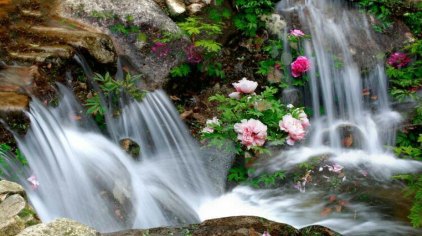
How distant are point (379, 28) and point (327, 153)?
3045 millimetres

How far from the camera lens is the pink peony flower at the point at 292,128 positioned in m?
3.85

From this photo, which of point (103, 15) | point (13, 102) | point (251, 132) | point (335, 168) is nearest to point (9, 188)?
point (13, 102)

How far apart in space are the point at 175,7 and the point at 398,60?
393cm

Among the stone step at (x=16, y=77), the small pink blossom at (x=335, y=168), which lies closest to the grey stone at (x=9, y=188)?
the stone step at (x=16, y=77)

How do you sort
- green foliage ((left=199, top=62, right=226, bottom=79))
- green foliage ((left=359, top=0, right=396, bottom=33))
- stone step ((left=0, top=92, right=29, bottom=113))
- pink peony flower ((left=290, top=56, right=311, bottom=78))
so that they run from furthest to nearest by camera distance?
green foliage ((left=359, top=0, right=396, bottom=33))
pink peony flower ((left=290, top=56, right=311, bottom=78))
green foliage ((left=199, top=62, right=226, bottom=79))
stone step ((left=0, top=92, right=29, bottom=113))

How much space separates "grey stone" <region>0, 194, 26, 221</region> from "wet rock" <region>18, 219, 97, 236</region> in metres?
0.32

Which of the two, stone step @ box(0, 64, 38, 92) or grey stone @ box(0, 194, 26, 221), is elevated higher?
stone step @ box(0, 64, 38, 92)

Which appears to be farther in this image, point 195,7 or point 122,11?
point 195,7

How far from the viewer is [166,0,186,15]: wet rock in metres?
6.78

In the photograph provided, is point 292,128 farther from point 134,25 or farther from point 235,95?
point 134,25

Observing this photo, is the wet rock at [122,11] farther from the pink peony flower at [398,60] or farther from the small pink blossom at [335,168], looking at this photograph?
the pink peony flower at [398,60]

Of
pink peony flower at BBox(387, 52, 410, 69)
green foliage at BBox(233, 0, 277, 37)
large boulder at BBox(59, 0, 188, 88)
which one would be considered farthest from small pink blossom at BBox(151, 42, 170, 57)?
pink peony flower at BBox(387, 52, 410, 69)

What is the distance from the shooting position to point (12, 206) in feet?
9.72

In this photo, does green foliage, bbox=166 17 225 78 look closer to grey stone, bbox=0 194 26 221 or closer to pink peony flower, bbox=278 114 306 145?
pink peony flower, bbox=278 114 306 145
